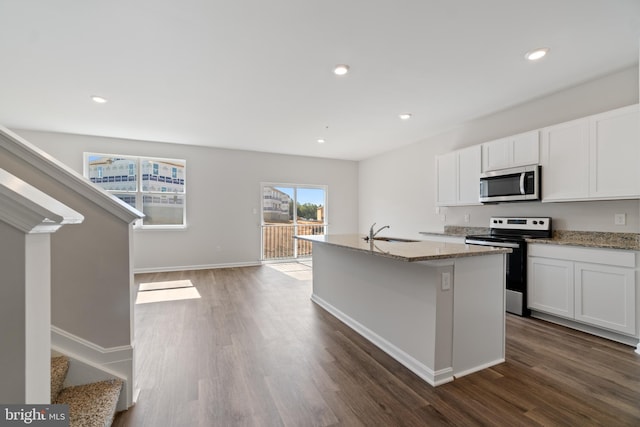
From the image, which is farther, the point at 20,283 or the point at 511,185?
the point at 511,185

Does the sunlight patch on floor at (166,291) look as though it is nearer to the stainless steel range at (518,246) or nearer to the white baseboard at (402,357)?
the white baseboard at (402,357)

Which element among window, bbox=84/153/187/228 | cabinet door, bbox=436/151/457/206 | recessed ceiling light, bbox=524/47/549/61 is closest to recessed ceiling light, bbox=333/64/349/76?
recessed ceiling light, bbox=524/47/549/61

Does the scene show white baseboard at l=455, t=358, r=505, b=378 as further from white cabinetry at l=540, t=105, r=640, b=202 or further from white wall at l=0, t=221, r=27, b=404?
white wall at l=0, t=221, r=27, b=404

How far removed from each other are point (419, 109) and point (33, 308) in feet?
14.0

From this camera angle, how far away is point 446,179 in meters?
4.67

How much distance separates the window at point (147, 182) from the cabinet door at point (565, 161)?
19.9 feet

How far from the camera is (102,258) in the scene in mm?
1785

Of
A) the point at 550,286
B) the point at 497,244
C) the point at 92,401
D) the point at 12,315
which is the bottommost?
the point at 92,401

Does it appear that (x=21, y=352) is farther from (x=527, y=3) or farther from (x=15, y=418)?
(x=527, y=3)

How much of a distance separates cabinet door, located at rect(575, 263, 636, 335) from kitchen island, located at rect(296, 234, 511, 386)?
123 cm

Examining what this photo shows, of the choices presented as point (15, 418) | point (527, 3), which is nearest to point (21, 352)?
point (15, 418)

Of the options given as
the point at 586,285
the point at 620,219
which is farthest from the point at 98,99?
the point at 620,219

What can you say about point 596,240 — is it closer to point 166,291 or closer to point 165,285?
point 166,291

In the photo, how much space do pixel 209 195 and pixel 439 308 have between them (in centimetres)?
532
